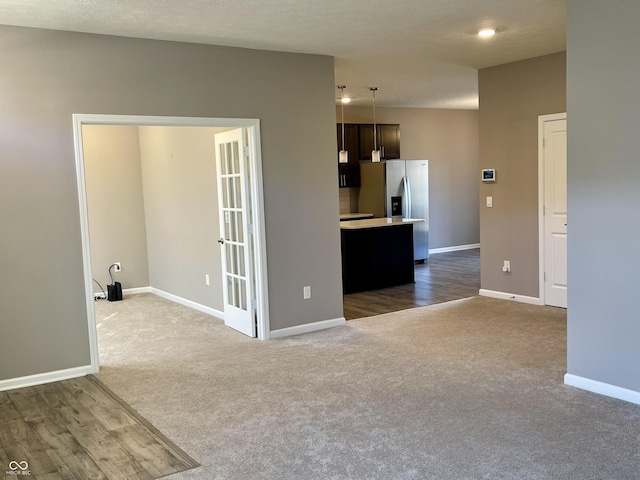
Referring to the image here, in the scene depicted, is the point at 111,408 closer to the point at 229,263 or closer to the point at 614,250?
the point at 229,263

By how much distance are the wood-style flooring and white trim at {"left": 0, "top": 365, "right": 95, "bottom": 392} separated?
72mm

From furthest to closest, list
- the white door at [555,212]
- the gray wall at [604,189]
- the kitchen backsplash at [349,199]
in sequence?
the kitchen backsplash at [349,199], the white door at [555,212], the gray wall at [604,189]

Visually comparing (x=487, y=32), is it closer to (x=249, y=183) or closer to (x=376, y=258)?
(x=249, y=183)

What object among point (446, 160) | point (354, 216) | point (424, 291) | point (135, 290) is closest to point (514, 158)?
point (424, 291)

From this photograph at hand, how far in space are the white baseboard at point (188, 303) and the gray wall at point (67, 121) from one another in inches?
48.2

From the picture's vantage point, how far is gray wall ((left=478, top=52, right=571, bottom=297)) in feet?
20.0

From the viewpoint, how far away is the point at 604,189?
3637 millimetres

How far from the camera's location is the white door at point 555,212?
6.00m

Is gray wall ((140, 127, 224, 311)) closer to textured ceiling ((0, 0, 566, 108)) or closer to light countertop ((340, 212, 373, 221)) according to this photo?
textured ceiling ((0, 0, 566, 108))

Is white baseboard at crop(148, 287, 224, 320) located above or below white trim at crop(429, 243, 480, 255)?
below

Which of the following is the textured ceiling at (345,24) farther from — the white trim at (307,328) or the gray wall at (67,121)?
the white trim at (307,328)

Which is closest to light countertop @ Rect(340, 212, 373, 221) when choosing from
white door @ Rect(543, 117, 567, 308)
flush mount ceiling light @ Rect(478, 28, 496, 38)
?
white door @ Rect(543, 117, 567, 308)
